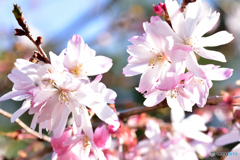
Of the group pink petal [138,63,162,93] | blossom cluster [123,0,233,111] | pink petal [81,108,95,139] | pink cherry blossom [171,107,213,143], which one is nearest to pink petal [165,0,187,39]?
→ blossom cluster [123,0,233,111]

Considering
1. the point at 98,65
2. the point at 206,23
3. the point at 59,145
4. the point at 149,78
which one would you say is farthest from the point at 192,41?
the point at 59,145

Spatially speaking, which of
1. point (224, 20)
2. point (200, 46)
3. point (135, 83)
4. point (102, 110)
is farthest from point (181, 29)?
point (224, 20)

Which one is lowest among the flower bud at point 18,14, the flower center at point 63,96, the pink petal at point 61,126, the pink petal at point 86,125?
the pink petal at point 86,125

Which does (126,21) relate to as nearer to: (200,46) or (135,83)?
(135,83)

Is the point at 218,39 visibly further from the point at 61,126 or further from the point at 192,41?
the point at 61,126

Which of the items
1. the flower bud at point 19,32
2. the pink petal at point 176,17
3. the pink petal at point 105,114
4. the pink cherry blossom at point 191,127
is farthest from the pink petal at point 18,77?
the pink cherry blossom at point 191,127

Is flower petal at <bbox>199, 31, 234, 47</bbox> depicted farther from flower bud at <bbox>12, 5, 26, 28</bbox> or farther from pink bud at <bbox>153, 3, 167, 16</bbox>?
flower bud at <bbox>12, 5, 26, 28</bbox>

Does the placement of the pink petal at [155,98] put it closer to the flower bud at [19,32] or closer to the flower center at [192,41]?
the flower center at [192,41]
